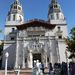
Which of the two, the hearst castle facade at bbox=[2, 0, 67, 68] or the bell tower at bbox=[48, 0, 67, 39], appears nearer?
the hearst castle facade at bbox=[2, 0, 67, 68]

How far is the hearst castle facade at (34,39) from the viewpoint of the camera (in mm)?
41938

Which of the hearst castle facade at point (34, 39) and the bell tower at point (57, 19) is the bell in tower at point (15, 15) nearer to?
A: the hearst castle facade at point (34, 39)

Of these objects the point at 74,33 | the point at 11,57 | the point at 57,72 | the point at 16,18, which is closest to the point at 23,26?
the point at 16,18

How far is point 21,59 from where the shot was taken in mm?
41750

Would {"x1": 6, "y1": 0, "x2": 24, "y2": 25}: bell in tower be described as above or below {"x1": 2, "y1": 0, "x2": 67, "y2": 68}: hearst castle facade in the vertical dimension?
above

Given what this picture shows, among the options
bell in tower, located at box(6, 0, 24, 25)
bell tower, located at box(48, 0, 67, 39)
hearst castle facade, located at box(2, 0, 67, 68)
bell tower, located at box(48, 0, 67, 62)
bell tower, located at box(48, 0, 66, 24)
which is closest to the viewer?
hearst castle facade, located at box(2, 0, 67, 68)

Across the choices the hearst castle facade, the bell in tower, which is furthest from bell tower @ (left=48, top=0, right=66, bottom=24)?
the bell in tower

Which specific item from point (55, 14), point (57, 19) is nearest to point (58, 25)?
point (57, 19)

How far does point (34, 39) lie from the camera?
43688mm

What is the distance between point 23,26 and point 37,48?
7449 millimetres

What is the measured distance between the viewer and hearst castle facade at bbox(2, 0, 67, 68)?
138 feet

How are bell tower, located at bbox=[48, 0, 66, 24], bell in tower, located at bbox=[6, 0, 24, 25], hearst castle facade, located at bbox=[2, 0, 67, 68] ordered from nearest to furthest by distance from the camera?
hearst castle facade, located at bbox=[2, 0, 67, 68]
bell tower, located at bbox=[48, 0, 66, 24]
bell in tower, located at bbox=[6, 0, 24, 25]

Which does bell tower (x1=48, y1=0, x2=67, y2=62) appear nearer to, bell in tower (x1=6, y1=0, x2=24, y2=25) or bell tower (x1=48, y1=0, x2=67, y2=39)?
bell tower (x1=48, y1=0, x2=67, y2=39)

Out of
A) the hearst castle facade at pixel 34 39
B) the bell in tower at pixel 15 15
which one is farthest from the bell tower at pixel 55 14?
the bell in tower at pixel 15 15
